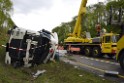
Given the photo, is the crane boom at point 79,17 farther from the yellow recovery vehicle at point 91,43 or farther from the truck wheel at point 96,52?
the truck wheel at point 96,52

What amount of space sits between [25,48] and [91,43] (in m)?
13.7

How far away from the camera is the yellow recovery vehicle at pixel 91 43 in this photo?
2438cm

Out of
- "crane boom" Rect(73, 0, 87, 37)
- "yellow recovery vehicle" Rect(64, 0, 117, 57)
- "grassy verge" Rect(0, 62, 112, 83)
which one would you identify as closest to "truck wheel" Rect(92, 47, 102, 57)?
"yellow recovery vehicle" Rect(64, 0, 117, 57)

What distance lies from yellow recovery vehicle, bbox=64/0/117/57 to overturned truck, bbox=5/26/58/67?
392 inches

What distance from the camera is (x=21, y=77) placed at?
12.3 m

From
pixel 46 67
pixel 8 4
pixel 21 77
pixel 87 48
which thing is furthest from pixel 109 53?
pixel 8 4

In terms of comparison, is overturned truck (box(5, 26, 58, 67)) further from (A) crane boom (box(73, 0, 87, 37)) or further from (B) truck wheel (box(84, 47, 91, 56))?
(A) crane boom (box(73, 0, 87, 37))

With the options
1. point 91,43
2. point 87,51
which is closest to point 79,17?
point 91,43

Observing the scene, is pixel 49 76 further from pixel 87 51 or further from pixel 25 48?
pixel 87 51

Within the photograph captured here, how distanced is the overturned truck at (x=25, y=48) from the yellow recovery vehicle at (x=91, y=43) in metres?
9.95

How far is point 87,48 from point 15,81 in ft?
56.3

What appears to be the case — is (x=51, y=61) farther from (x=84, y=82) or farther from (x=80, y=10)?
(x=80, y=10)

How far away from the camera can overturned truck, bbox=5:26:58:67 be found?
14391 millimetres

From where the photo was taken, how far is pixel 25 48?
14469 millimetres
